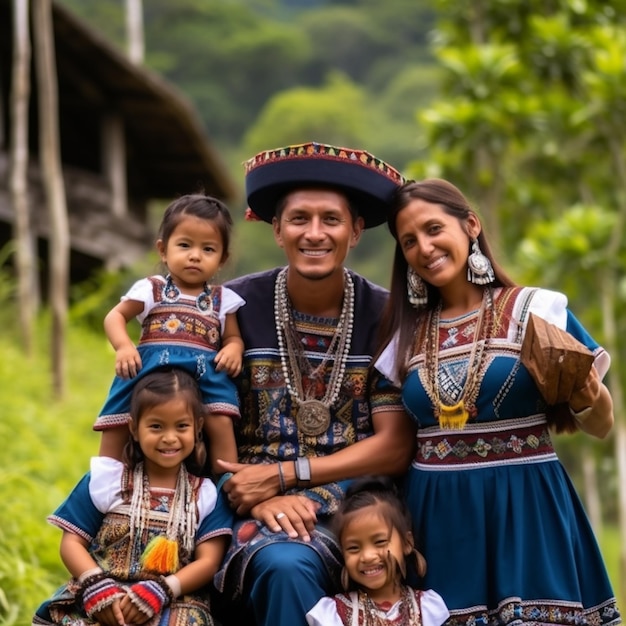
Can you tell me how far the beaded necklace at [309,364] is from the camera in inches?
141

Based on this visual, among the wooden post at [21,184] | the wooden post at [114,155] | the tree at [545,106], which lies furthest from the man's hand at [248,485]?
the wooden post at [114,155]

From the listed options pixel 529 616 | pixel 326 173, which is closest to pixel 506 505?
pixel 529 616

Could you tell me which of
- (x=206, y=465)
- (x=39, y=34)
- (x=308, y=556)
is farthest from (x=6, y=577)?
(x=39, y=34)

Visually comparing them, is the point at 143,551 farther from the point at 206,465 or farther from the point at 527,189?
the point at 527,189

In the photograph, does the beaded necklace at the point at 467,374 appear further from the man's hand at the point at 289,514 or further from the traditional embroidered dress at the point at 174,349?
the traditional embroidered dress at the point at 174,349

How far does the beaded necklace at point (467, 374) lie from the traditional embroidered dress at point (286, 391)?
0.26m

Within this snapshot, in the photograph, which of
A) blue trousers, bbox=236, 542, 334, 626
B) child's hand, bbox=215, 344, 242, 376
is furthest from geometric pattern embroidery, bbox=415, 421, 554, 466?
child's hand, bbox=215, 344, 242, 376

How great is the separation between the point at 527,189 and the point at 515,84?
2.18 m

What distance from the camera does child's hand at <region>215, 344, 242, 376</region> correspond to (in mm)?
3428

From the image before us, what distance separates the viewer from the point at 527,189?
11789 mm

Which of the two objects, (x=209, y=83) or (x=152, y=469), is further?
(x=209, y=83)

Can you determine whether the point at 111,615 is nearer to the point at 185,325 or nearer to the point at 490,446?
the point at 185,325

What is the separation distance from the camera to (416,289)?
3469 mm

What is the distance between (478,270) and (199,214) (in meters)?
0.92
